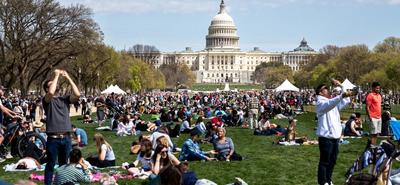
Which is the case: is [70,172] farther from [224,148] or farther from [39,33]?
[39,33]

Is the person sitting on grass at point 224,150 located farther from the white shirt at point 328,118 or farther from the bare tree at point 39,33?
the bare tree at point 39,33

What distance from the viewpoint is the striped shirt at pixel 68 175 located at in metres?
10.5

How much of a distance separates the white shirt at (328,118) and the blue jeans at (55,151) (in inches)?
150

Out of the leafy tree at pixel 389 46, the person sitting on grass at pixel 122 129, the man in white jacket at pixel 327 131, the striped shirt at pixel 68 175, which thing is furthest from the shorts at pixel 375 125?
the leafy tree at pixel 389 46

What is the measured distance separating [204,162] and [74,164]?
191 inches

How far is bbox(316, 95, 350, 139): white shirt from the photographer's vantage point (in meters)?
10.2

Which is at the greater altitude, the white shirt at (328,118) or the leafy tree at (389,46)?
the leafy tree at (389,46)

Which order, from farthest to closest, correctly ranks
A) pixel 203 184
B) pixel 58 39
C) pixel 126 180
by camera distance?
1. pixel 58 39
2. pixel 126 180
3. pixel 203 184

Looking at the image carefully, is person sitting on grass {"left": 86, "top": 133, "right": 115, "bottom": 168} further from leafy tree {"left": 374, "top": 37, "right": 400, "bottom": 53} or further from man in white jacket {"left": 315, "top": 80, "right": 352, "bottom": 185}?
leafy tree {"left": 374, "top": 37, "right": 400, "bottom": 53}

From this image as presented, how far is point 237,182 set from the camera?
35.3 ft

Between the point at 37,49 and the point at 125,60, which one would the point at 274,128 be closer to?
the point at 37,49

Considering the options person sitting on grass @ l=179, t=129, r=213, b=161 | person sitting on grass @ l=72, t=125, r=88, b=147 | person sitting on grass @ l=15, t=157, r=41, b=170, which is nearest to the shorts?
person sitting on grass @ l=179, t=129, r=213, b=161

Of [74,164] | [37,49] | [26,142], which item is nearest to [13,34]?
[37,49]

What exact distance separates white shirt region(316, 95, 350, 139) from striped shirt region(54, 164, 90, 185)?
12.6ft
